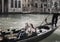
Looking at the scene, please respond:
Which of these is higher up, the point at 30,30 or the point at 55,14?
the point at 55,14

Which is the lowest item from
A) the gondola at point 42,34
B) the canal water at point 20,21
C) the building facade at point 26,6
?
the gondola at point 42,34

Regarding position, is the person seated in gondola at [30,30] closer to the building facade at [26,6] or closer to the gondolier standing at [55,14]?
the building facade at [26,6]

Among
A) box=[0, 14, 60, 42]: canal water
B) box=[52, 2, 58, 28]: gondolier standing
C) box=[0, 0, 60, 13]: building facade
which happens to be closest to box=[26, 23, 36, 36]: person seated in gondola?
box=[0, 14, 60, 42]: canal water

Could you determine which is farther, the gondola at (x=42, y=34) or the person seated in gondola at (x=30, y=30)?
the person seated in gondola at (x=30, y=30)

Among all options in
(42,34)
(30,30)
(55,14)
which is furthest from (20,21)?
(55,14)

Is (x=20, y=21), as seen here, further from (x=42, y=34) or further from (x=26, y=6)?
(x=42, y=34)

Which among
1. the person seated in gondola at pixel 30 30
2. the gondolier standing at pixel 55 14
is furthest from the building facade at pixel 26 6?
the person seated in gondola at pixel 30 30

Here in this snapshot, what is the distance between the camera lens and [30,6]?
2709 millimetres

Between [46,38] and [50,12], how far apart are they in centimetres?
30

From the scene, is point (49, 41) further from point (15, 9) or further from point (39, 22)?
point (15, 9)

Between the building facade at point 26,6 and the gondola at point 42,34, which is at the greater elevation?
the building facade at point 26,6

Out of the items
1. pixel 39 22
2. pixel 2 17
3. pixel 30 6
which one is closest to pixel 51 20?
pixel 39 22

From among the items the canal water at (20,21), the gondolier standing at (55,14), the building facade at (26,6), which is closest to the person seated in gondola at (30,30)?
the canal water at (20,21)

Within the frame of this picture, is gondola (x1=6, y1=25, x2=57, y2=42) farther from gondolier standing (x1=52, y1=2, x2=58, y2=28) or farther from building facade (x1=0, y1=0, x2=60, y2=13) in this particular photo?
building facade (x1=0, y1=0, x2=60, y2=13)
